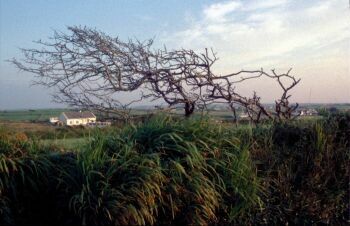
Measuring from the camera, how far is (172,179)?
6.27 meters

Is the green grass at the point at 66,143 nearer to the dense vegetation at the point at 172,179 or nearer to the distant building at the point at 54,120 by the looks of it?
the dense vegetation at the point at 172,179

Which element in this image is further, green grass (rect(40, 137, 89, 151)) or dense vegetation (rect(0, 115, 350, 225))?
green grass (rect(40, 137, 89, 151))

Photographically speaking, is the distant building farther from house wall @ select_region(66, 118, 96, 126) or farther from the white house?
house wall @ select_region(66, 118, 96, 126)

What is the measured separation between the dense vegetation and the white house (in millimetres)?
1767

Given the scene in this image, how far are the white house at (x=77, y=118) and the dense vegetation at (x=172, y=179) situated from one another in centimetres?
177

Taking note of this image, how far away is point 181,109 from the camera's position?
9.58 m

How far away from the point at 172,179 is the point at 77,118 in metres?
3.23

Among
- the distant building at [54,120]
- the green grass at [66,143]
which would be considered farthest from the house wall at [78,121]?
the green grass at [66,143]

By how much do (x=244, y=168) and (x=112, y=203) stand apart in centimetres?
188

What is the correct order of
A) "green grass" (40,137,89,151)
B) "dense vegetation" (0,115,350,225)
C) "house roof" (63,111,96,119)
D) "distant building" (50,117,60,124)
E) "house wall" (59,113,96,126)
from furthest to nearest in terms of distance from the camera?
"distant building" (50,117,60,124)
"house roof" (63,111,96,119)
"house wall" (59,113,96,126)
"green grass" (40,137,89,151)
"dense vegetation" (0,115,350,225)

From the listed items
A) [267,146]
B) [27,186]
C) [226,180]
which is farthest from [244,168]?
[27,186]

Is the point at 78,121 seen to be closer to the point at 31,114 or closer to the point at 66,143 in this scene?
the point at 66,143

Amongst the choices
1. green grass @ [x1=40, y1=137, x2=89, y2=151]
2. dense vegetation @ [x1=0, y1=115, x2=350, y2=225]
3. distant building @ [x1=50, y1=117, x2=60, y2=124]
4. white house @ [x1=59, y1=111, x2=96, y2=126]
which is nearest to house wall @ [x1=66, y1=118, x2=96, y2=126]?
white house @ [x1=59, y1=111, x2=96, y2=126]

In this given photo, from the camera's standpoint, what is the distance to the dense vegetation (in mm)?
5973
